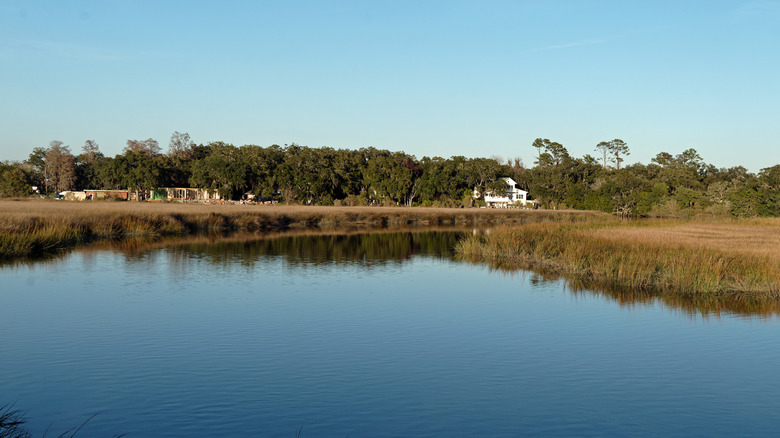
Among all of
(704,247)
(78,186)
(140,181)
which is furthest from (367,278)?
(78,186)

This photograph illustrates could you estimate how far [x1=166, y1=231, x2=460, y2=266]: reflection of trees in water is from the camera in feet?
109

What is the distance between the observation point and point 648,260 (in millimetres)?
25422

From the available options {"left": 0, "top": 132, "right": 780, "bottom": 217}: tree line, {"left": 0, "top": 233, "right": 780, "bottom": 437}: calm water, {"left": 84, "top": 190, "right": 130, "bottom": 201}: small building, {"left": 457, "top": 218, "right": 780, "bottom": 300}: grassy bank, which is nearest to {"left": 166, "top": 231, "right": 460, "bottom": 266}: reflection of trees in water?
{"left": 457, "top": 218, "right": 780, "bottom": 300}: grassy bank

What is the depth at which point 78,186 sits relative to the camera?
462 ft

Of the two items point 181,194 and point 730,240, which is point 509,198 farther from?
point 730,240

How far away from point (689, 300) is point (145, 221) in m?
39.5

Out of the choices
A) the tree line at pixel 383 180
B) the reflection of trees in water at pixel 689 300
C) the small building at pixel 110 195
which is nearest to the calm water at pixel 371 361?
the reflection of trees in water at pixel 689 300

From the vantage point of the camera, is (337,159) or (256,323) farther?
(337,159)

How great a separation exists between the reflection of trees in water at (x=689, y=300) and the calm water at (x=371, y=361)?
458 mm

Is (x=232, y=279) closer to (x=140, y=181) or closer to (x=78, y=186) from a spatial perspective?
(x=140, y=181)

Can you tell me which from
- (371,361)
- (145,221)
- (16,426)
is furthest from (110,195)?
(16,426)

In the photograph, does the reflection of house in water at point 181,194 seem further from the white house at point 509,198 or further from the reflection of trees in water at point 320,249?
the reflection of trees in water at point 320,249

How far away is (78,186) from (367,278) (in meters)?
133

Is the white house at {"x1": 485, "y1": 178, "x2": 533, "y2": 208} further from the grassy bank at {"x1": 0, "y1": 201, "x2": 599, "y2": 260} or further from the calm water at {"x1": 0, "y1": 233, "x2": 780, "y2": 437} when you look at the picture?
the calm water at {"x1": 0, "y1": 233, "x2": 780, "y2": 437}
